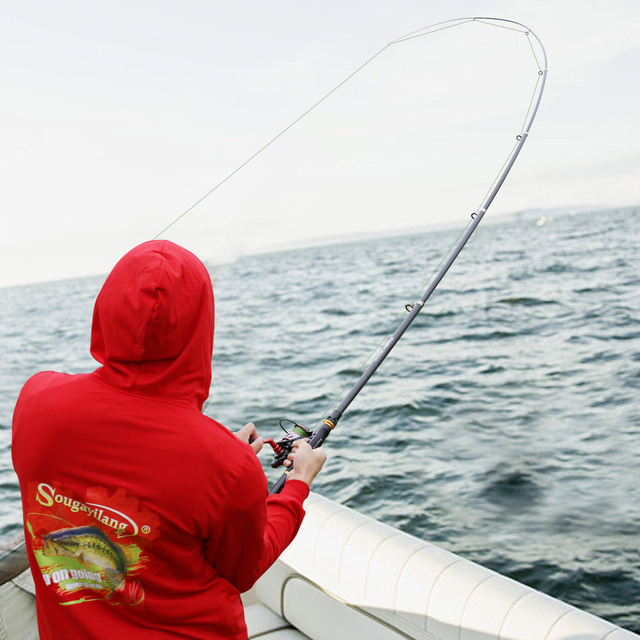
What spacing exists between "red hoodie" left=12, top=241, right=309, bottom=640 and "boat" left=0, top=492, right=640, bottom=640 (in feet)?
3.84

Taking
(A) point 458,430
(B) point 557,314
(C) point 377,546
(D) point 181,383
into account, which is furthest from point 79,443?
(B) point 557,314

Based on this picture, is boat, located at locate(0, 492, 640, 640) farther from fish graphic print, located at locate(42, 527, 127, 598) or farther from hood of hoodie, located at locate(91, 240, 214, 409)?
hood of hoodie, located at locate(91, 240, 214, 409)

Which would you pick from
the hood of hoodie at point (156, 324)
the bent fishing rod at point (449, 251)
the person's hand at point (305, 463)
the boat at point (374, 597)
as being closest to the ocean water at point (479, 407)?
the boat at point (374, 597)

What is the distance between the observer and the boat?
2.22 meters

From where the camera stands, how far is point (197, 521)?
112 centimetres

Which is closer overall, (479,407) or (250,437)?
(250,437)

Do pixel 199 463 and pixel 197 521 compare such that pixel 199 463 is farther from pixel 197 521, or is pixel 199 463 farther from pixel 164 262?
pixel 164 262

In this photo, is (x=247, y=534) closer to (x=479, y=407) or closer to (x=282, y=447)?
(x=282, y=447)

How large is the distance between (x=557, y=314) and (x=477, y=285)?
5249 millimetres

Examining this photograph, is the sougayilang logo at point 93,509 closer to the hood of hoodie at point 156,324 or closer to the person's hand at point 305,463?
the hood of hoodie at point 156,324

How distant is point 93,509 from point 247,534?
250 mm

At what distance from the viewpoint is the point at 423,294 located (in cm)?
257

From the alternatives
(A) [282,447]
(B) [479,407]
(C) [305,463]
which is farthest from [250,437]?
(B) [479,407]

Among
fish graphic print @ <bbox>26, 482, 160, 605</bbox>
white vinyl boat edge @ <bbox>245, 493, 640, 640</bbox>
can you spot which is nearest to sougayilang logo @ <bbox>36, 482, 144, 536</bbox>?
fish graphic print @ <bbox>26, 482, 160, 605</bbox>
